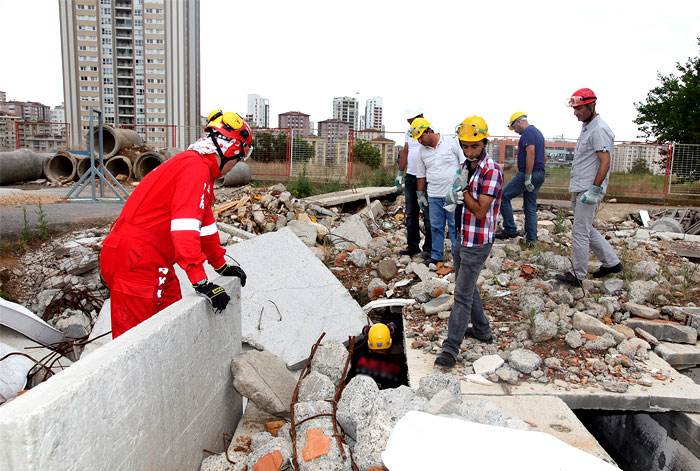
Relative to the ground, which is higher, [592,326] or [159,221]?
[159,221]

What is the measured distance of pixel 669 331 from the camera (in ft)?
14.4

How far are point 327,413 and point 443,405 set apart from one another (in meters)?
0.71

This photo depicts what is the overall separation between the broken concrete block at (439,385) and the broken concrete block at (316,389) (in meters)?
0.57

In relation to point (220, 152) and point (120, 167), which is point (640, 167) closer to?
point (220, 152)

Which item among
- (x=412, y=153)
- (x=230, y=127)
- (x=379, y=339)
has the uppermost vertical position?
(x=230, y=127)

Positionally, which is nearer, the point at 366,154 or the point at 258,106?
the point at 366,154

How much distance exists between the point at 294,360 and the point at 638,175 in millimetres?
13293

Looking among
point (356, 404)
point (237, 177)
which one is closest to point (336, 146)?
point (237, 177)

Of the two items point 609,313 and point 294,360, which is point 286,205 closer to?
point 294,360

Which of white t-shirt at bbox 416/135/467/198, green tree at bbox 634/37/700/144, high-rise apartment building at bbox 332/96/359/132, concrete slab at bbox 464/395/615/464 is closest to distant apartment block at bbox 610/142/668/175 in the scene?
green tree at bbox 634/37/700/144

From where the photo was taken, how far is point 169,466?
229cm

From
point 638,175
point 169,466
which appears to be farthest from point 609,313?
point 638,175

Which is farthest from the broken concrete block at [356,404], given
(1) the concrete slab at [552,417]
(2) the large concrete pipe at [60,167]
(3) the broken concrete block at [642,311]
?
(2) the large concrete pipe at [60,167]

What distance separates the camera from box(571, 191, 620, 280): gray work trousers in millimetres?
4832
